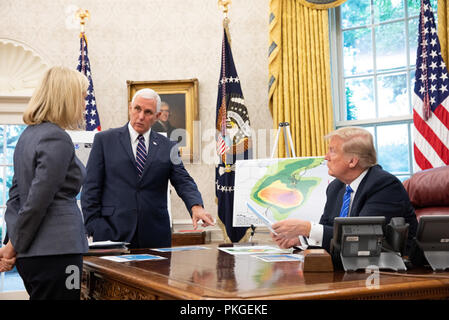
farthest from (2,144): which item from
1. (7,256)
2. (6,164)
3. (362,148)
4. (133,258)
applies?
(362,148)

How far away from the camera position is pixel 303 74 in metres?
5.66

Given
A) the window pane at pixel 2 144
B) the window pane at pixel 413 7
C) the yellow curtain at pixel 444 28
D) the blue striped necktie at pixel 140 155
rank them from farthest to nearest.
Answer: the window pane at pixel 2 144, the window pane at pixel 413 7, the yellow curtain at pixel 444 28, the blue striped necktie at pixel 140 155

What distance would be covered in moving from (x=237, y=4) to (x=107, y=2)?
5.59 feet

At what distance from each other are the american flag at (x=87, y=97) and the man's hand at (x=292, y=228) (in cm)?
415

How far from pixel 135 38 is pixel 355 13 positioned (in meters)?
2.79

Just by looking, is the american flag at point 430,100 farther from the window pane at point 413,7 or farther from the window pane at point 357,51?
the window pane at point 357,51

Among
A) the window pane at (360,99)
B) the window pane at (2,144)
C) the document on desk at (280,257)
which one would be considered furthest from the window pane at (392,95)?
the window pane at (2,144)

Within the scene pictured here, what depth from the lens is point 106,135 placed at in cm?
306

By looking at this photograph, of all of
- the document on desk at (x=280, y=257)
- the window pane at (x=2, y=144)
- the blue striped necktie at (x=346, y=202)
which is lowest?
the document on desk at (x=280, y=257)

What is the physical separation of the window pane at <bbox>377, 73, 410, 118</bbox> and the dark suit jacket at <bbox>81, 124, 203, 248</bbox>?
11.1ft

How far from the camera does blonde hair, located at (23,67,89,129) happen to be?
186 centimetres

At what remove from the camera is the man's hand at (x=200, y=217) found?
2.82 m

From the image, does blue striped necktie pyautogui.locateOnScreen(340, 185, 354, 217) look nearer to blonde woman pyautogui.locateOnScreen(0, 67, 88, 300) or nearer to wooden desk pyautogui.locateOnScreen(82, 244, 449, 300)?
wooden desk pyautogui.locateOnScreen(82, 244, 449, 300)

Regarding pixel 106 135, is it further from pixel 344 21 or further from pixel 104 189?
pixel 344 21
